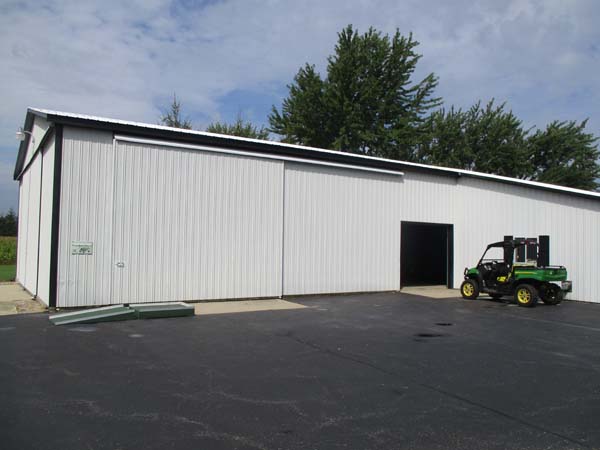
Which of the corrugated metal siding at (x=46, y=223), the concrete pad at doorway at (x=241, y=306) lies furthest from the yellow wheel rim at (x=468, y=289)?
the corrugated metal siding at (x=46, y=223)

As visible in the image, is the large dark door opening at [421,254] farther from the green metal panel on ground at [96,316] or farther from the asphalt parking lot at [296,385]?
the green metal panel on ground at [96,316]

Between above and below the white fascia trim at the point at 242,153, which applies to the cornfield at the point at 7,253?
below

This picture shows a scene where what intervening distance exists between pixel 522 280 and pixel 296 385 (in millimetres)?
10099

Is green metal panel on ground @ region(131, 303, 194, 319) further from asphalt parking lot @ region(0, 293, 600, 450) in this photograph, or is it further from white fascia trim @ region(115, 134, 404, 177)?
white fascia trim @ region(115, 134, 404, 177)

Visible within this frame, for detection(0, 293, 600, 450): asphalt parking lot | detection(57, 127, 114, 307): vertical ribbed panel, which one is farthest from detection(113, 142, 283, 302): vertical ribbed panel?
detection(0, 293, 600, 450): asphalt parking lot

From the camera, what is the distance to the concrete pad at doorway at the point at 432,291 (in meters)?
16.0

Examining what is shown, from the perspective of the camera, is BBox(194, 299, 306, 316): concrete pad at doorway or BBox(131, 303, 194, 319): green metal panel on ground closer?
BBox(131, 303, 194, 319): green metal panel on ground

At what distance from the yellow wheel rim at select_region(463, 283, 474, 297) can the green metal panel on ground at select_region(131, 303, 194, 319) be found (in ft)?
28.1

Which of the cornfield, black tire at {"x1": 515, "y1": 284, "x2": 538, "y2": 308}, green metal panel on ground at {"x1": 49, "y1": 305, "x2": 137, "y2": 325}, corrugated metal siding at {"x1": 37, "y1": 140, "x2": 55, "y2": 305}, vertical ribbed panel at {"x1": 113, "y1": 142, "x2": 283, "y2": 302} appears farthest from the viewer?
the cornfield

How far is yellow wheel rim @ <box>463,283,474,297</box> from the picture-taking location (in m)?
14.9

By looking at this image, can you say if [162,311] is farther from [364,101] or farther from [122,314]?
[364,101]

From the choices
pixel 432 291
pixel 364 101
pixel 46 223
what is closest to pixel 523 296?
pixel 432 291

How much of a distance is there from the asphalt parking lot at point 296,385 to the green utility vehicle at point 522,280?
3161 mm

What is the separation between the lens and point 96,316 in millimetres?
9781
